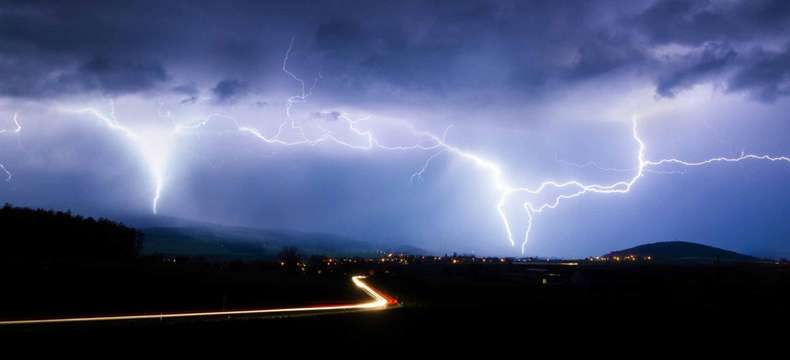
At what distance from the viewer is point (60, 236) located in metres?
76.4

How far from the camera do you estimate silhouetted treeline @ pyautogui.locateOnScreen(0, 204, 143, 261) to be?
228ft

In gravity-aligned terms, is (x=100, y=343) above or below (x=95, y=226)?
below

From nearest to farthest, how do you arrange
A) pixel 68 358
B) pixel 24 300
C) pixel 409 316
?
pixel 68 358, pixel 409 316, pixel 24 300

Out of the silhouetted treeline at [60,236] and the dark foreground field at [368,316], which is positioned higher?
the silhouetted treeline at [60,236]

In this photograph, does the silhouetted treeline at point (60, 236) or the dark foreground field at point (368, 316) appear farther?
the silhouetted treeline at point (60, 236)

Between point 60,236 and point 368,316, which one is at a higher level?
point 60,236

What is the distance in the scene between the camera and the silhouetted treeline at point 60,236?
69625 mm

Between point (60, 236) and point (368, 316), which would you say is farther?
point (60, 236)

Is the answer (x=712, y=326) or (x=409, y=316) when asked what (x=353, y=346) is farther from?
(x=712, y=326)

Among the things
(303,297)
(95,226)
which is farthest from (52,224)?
Result: (303,297)

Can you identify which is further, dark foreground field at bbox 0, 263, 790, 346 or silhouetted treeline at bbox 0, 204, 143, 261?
silhouetted treeline at bbox 0, 204, 143, 261

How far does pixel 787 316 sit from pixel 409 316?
614 inches

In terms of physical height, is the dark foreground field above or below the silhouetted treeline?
below

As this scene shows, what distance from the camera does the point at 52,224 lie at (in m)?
77.6
